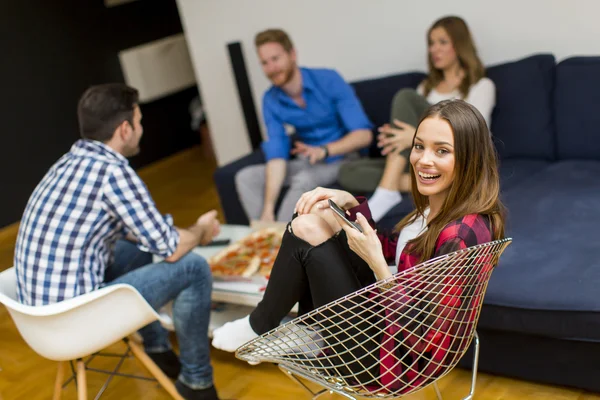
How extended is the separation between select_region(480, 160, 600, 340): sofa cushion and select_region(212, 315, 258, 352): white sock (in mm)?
741

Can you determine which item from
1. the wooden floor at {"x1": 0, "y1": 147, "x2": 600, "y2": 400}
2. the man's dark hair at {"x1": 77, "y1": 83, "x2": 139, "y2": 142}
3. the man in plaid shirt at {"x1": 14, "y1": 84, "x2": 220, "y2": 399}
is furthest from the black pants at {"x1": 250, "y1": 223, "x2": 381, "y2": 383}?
the man's dark hair at {"x1": 77, "y1": 83, "x2": 139, "y2": 142}

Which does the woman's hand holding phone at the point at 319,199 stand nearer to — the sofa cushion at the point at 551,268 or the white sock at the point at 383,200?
the sofa cushion at the point at 551,268

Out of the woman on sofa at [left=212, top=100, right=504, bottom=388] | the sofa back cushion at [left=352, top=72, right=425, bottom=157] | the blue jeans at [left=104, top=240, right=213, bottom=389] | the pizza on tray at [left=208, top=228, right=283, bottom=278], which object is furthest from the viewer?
the sofa back cushion at [left=352, top=72, right=425, bottom=157]

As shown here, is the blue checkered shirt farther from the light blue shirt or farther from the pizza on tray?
the light blue shirt

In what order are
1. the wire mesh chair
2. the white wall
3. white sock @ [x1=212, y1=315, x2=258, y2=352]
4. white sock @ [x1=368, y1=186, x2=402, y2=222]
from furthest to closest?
the white wall < white sock @ [x1=368, y1=186, x2=402, y2=222] < white sock @ [x1=212, y1=315, x2=258, y2=352] < the wire mesh chair

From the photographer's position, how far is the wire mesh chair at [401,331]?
1520 mm

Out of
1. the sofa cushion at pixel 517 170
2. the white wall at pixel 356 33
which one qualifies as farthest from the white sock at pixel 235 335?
the white wall at pixel 356 33

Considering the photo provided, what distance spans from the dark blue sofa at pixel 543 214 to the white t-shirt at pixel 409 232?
16.6 inches

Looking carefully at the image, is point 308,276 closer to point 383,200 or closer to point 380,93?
point 383,200

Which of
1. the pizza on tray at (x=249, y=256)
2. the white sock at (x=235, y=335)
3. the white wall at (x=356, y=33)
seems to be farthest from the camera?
the white wall at (x=356, y=33)

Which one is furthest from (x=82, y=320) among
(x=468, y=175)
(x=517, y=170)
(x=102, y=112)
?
(x=517, y=170)

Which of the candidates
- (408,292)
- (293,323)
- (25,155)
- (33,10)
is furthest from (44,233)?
(33,10)

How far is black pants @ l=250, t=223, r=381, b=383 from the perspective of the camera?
1680 mm

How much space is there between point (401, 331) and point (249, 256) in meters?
1.32
